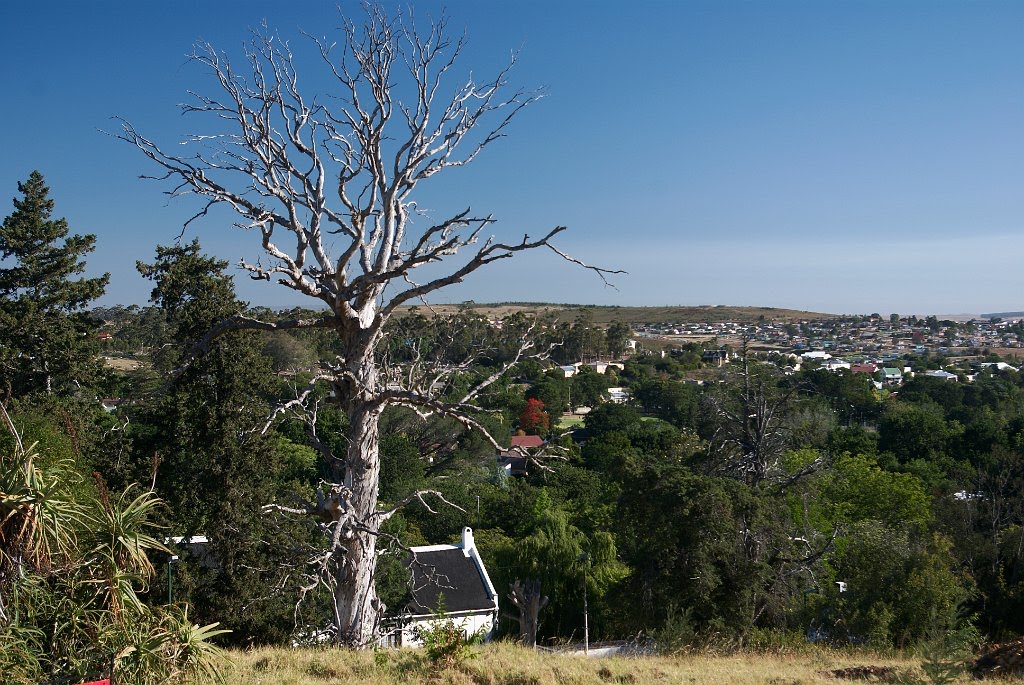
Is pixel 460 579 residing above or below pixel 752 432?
below

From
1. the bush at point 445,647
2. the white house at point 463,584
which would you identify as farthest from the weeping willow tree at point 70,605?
the white house at point 463,584

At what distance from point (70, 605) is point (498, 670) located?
3.16 m

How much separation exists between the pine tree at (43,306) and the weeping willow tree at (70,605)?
1656 cm

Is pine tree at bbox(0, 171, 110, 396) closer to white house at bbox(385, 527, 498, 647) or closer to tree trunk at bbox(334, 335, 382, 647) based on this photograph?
white house at bbox(385, 527, 498, 647)

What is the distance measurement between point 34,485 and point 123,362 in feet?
206

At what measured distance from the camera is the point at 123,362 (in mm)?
62469

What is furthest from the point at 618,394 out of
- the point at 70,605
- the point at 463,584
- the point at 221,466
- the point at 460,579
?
the point at 70,605

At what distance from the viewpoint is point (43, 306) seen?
2152cm

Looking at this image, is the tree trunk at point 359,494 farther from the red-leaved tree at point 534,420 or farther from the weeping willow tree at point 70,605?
the red-leaved tree at point 534,420

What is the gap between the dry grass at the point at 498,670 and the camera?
252 inches

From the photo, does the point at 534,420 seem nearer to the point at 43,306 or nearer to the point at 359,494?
the point at 43,306

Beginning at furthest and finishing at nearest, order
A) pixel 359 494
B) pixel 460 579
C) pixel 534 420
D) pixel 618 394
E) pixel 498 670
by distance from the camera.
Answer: pixel 618 394
pixel 534 420
pixel 460 579
pixel 498 670
pixel 359 494

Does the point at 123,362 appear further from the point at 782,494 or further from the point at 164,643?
the point at 164,643

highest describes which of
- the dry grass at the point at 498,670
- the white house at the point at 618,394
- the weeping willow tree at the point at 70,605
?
the weeping willow tree at the point at 70,605
